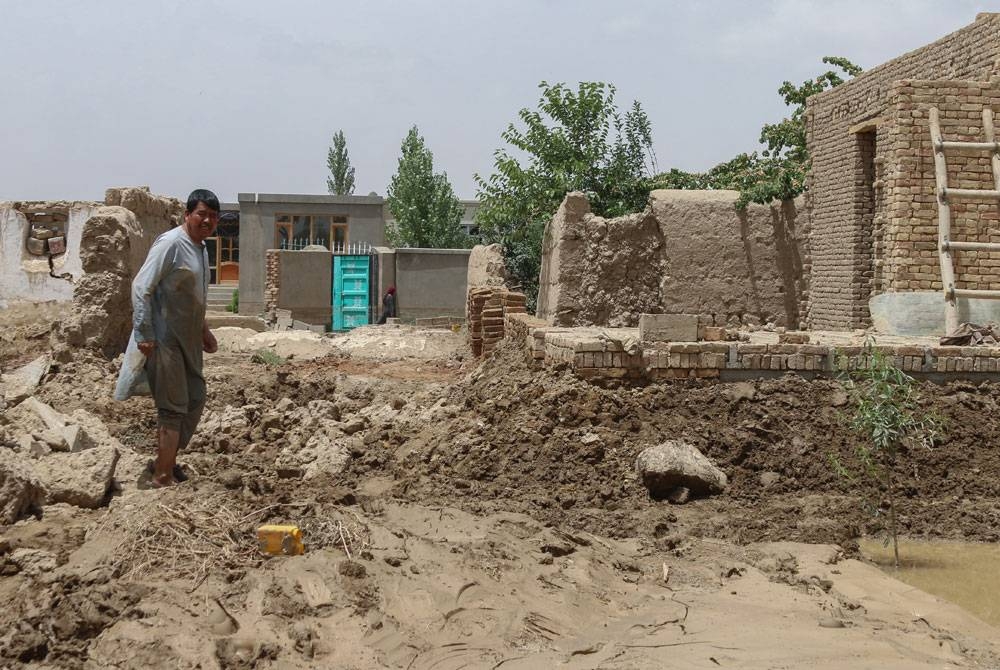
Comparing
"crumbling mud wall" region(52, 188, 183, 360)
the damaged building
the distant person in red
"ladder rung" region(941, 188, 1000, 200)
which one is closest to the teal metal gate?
the distant person in red

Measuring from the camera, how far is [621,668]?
3.71m

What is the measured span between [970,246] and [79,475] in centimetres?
806

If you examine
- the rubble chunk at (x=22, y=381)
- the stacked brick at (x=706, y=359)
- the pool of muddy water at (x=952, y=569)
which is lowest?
the pool of muddy water at (x=952, y=569)

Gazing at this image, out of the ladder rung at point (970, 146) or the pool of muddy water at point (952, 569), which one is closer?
the pool of muddy water at point (952, 569)

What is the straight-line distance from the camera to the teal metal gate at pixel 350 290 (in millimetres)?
22969

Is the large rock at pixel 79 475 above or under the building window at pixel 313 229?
under

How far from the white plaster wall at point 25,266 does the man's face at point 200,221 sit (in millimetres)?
10527

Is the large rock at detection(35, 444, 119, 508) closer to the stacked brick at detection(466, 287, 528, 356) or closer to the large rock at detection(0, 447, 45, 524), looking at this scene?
the large rock at detection(0, 447, 45, 524)

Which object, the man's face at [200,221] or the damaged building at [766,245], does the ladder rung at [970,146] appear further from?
the man's face at [200,221]

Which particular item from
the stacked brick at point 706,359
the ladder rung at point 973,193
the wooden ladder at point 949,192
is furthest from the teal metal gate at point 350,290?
the stacked brick at point 706,359

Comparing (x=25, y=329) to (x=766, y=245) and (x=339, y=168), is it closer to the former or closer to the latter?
(x=766, y=245)

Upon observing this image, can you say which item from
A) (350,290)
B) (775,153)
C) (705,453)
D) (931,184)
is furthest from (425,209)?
(705,453)

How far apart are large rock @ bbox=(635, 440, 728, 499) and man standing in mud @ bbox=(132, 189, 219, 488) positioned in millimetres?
2678

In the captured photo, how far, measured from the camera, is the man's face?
561 centimetres
